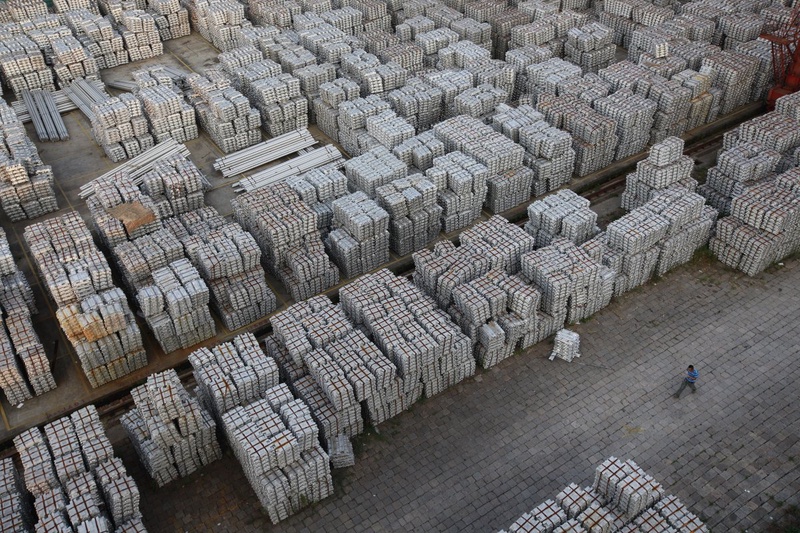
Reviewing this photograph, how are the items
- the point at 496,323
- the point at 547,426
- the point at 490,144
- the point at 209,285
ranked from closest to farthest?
the point at 547,426 < the point at 496,323 < the point at 209,285 < the point at 490,144

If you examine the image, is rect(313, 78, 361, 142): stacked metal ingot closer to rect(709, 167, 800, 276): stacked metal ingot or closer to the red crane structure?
rect(709, 167, 800, 276): stacked metal ingot

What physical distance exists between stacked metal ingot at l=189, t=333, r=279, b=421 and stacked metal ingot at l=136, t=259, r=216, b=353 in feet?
10.6

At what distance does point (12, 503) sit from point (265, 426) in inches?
321

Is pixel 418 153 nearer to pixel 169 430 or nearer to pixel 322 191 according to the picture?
pixel 322 191

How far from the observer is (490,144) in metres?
35.6

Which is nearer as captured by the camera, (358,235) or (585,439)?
(585,439)

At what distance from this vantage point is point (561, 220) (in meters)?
32.2

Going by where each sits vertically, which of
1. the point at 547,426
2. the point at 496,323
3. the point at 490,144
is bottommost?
the point at 547,426

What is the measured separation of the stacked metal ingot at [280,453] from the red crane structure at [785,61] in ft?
116

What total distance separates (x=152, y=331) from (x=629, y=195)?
23.9 metres

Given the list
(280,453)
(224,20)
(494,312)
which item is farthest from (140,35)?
(280,453)

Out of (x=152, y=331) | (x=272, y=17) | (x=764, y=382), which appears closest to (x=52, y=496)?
(x=152, y=331)

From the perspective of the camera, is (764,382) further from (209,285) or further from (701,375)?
(209,285)

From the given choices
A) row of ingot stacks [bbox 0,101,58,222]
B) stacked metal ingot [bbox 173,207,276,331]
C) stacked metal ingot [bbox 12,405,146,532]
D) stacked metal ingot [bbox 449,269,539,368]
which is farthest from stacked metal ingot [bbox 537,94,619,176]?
stacked metal ingot [bbox 12,405,146,532]
